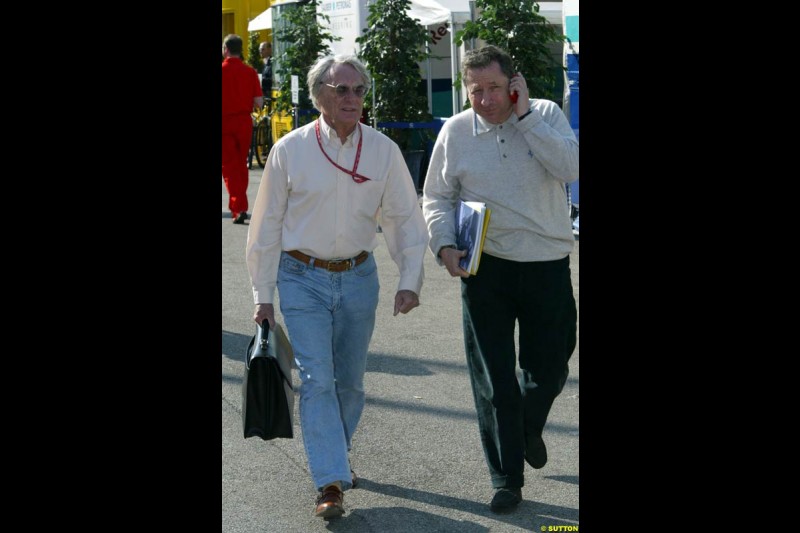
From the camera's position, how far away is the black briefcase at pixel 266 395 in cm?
496

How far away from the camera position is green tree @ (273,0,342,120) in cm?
1892

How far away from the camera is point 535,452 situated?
5.37 metres

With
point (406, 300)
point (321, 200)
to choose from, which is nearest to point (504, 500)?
point (406, 300)

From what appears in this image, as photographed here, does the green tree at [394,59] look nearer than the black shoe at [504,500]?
No

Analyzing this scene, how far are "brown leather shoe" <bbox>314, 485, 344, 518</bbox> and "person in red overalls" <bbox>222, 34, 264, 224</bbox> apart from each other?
9.17 metres

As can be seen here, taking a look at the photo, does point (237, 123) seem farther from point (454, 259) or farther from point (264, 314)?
point (454, 259)

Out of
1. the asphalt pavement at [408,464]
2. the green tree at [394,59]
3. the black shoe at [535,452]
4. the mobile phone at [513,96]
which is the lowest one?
the asphalt pavement at [408,464]

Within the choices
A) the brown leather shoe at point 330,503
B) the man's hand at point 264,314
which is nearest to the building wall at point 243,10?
the man's hand at point 264,314

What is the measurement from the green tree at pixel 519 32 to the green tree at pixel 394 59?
A: 2.19 m

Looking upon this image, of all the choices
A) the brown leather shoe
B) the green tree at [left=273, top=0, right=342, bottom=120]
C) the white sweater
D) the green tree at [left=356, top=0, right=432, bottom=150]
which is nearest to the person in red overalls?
the green tree at [left=356, top=0, right=432, bottom=150]

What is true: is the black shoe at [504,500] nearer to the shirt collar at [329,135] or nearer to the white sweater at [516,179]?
the white sweater at [516,179]
